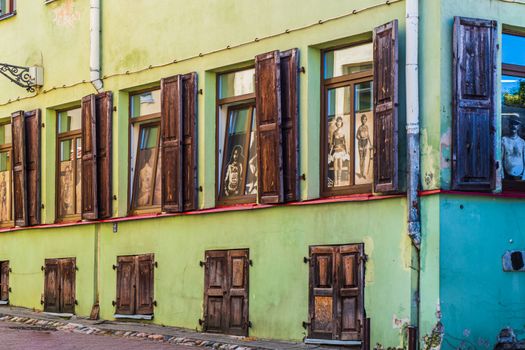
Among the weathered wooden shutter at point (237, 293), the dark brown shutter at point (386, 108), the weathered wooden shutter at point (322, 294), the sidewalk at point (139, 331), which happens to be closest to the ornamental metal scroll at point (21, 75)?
the sidewalk at point (139, 331)

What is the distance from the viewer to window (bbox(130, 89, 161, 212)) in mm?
17609

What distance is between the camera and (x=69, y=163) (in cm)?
1969

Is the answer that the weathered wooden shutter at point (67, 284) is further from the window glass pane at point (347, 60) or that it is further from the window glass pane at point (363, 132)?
the window glass pane at point (363, 132)

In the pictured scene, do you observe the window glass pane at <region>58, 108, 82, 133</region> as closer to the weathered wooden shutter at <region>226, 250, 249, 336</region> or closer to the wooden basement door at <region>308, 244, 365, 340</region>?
the weathered wooden shutter at <region>226, 250, 249, 336</region>

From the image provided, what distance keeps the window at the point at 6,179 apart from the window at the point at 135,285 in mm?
3968

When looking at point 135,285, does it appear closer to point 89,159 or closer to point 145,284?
point 145,284

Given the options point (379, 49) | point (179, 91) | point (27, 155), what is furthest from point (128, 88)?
point (379, 49)

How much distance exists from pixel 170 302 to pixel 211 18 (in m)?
3.91

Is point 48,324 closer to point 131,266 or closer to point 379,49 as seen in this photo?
point 131,266

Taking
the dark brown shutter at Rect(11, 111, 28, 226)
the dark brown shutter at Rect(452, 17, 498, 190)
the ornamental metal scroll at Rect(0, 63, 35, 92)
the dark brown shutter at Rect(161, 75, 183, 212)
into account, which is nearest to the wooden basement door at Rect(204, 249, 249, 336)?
the dark brown shutter at Rect(161, 75, 183, 212)

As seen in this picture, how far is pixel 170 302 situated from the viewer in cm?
1677

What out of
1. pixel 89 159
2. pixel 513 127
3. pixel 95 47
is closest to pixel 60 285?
pixel 89 159

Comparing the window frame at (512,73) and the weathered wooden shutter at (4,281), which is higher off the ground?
the window frame at (512,73)

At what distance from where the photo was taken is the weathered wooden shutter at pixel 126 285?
17.5 meters
